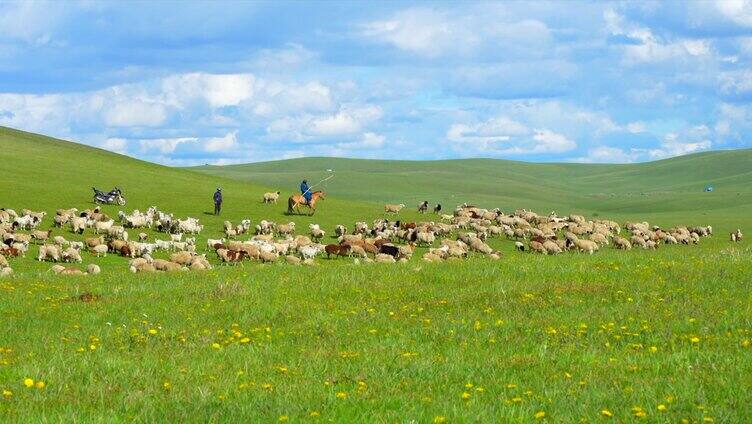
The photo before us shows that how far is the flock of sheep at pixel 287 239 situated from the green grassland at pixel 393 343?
10.2m

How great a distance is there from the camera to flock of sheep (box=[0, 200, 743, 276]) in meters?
34.6

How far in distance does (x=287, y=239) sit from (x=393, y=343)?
28.0 metres

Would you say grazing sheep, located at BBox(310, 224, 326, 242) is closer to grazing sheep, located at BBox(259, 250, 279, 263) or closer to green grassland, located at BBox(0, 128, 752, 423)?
grazing sheep, located at BBox(259, 250, 279, 263)

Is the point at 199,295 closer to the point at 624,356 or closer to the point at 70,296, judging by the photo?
the point at 70,296

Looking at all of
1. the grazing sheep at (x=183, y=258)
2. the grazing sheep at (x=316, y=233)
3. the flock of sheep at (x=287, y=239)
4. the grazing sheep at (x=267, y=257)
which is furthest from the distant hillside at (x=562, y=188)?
the grazing sheep at (x=183, y=258)

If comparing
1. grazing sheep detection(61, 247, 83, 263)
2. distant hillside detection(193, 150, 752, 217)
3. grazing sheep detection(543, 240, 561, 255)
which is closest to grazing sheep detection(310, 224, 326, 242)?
grazing sheep detection(543, 240, 561, 255)

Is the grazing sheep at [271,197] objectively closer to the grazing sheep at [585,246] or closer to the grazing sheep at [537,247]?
the grazing sheep at [537,247]

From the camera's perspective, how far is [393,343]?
13508mm

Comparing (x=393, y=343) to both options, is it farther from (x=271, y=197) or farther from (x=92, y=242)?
(x=271, y=197)

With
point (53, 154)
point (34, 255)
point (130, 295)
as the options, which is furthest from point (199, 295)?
point (53, 154)

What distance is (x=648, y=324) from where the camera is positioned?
46.8 feet

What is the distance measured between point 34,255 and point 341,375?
88.4 feet

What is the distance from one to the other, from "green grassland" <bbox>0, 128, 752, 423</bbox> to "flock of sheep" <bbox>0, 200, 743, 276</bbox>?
10178 mm

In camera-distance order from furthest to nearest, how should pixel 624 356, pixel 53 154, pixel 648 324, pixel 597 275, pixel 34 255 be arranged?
pixel 53 154 < pixel 34 255 < pixel 597 275 < pixel 648 324 < pixel 624 356
